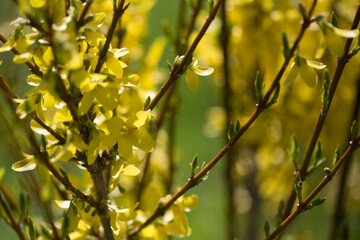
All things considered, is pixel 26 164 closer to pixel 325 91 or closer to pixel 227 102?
pixel 325 91

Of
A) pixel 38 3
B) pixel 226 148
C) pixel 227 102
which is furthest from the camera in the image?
pixel 227 102

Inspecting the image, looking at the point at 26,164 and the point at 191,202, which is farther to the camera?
the point at 191,202

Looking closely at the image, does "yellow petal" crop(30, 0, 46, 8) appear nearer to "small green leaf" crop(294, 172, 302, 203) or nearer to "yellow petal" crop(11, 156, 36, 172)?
"yellow petal" crop(11, 156, 36, 172)

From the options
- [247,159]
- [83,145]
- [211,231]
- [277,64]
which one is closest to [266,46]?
[277,64]

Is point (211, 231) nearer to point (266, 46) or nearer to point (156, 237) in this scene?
point (266, 46)

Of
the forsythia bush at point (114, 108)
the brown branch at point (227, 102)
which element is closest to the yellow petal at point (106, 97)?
the forsythia bush at point (114, 108)

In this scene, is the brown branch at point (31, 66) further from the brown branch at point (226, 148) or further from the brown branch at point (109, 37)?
the brown branch at point (226, 148)

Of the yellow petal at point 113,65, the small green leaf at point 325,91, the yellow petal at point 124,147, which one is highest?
the yellow petal at point 113,65

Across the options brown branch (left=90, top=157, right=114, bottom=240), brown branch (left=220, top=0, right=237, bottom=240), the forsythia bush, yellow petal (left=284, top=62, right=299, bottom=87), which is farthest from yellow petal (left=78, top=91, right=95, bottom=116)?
brown branch (left=220, top=0, right=237, bottom=240)

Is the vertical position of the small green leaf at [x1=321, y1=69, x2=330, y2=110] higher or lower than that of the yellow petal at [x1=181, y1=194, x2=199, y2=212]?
higher

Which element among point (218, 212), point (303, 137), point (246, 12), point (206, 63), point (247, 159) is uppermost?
point (246, 12)

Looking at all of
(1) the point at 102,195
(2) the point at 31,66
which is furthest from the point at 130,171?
(2) the point at 31,66
